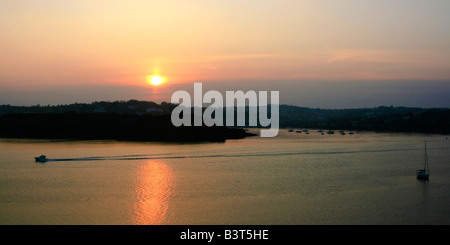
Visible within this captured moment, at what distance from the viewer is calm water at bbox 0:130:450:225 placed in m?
17.8

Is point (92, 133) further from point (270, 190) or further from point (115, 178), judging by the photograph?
point (270, 190)

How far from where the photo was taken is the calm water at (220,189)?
17.8 metres

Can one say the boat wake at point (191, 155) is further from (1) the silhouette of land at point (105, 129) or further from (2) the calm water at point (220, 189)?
(1) the silhouette of land at point (105, 129)

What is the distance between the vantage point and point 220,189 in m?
23.2

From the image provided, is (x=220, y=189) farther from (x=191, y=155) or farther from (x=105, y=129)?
(x=105, y=129)

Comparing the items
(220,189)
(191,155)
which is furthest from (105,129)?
(220,189)

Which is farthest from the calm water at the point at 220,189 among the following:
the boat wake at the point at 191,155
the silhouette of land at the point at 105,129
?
the silhouette of land at the point at 105,129

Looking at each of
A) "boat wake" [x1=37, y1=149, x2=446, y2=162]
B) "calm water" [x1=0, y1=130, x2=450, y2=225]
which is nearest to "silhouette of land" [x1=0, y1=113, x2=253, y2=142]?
"boat wake" [x1=37, y1=149, x2=446, y2=162]

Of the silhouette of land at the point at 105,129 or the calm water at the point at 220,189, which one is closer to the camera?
the calm water at the point at 220,189

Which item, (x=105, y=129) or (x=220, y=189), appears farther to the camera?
(x=105, y=129)

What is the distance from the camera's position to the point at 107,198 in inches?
835

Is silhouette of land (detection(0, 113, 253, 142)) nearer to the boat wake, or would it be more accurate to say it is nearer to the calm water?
the boat wake

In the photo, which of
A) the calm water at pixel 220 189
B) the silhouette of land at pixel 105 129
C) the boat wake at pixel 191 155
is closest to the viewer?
the calm water at pixel 220 189

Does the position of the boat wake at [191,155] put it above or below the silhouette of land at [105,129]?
below
